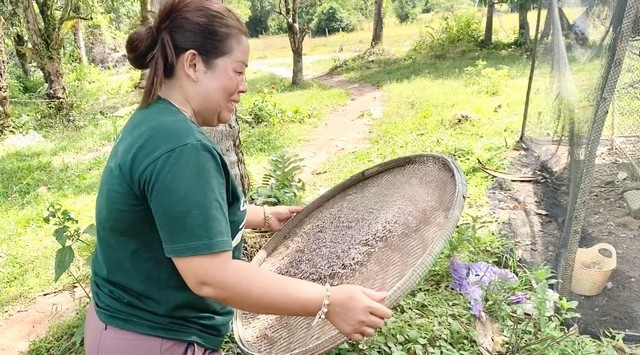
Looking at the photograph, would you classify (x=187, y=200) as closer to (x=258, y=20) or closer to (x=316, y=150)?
Result: (x=316, y=150)

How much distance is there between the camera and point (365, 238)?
2170 millimetres

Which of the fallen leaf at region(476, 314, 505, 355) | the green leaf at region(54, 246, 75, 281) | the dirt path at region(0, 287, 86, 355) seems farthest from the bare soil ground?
the dirt path at region(0, 287, 86, 355)

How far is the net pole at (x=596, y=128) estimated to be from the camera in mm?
2582

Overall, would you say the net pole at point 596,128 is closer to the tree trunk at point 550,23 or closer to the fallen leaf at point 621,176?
the fallen leaf at point 621,176

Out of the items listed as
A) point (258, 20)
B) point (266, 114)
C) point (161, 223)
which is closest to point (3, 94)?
point (266, 114)

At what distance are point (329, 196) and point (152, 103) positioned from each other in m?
1.33

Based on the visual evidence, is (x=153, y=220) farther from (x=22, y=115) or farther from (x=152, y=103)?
(x=22, y=115)

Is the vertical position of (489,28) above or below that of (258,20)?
above

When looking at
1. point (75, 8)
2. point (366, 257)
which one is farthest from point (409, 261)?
point (75, 8)

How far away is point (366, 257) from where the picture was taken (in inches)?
80.4

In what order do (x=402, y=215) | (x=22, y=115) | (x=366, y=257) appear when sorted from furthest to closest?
(x=22, y=115) → (x=402, y=215) → (x=366, y=257)

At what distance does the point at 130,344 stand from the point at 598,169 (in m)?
3.04

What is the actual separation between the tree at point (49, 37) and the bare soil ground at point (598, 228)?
802cm

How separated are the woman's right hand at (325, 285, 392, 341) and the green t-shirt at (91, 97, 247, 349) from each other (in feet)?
1.03
